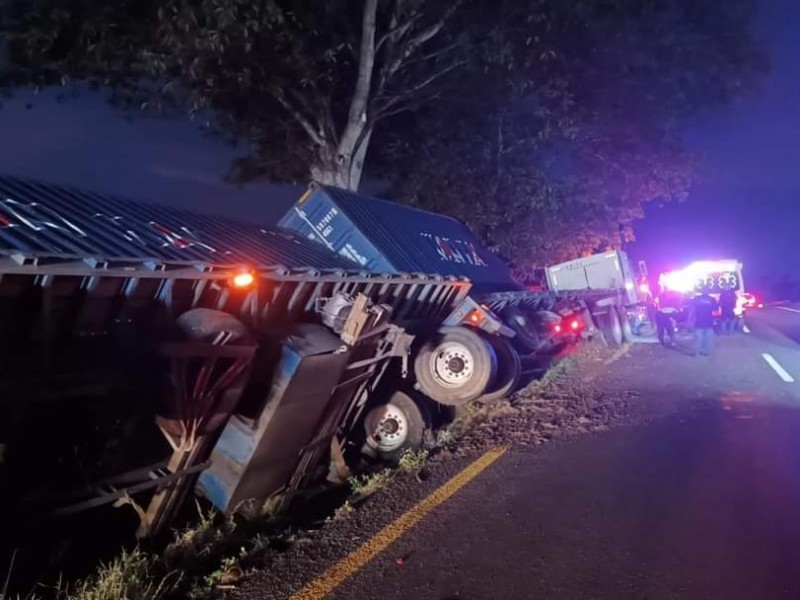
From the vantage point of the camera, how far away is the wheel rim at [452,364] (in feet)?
30.8

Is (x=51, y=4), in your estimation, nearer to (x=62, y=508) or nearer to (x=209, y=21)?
(x=209, y=21)

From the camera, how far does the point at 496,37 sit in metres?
12.2

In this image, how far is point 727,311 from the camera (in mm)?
20203

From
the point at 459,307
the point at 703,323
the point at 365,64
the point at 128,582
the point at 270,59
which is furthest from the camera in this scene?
the point at 703,323

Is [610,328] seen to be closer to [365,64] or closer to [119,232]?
[365,64]

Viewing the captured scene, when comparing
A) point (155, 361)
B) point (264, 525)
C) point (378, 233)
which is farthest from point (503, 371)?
point (155, 361)

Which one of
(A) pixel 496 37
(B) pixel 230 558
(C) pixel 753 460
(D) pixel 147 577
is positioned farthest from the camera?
(A) pixel 496 37

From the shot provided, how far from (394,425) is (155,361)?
392 cm

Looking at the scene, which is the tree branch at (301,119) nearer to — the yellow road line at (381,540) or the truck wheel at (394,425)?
the truck wheel at (394,425)

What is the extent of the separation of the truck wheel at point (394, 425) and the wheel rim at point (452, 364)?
0.94 m

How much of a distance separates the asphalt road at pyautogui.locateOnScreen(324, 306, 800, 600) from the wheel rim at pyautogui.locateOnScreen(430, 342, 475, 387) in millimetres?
1934

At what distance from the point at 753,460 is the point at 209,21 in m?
8.09

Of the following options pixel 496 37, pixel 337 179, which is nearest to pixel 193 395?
pixel 496 37

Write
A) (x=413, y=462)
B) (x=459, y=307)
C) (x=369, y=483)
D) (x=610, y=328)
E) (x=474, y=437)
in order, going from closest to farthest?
(x=369, y=483)
(x=413, y=462)
(x=474, y=437)
(x=459, y=307)
(x=610, y=328)
